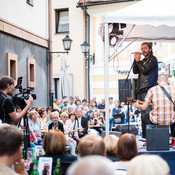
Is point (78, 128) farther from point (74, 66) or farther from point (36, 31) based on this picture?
point (74, 66)

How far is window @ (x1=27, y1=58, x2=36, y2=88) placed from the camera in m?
12.6

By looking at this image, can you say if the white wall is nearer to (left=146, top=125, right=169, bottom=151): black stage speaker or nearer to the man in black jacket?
the man in black jacket

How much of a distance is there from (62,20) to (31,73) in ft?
36.8

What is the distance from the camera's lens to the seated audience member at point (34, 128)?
8.80 m

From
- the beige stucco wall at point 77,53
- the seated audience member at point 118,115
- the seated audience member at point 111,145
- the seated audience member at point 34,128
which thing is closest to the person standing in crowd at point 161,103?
the seated audience member at point 111,145

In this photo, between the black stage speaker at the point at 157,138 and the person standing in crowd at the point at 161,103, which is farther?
the person standing in crowd at the point at 161,103

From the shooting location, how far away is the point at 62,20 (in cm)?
2377

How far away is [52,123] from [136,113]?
700 cm

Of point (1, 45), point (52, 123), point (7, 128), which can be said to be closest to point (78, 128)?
point (52, 123)

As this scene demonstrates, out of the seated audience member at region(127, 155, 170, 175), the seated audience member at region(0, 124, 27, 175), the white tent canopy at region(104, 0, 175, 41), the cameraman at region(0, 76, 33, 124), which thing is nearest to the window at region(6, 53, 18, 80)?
the white tent canopy at region(104, 0, 175, 41)

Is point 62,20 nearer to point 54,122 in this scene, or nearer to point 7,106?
point 54,122

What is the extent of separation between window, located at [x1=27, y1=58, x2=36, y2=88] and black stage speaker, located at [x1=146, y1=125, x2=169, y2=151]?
7.30 metres

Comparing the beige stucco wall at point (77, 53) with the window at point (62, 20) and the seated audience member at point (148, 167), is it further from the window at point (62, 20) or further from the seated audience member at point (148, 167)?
the seated audience member at point (148, 167)

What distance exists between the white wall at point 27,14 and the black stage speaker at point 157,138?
6673 millimetres
